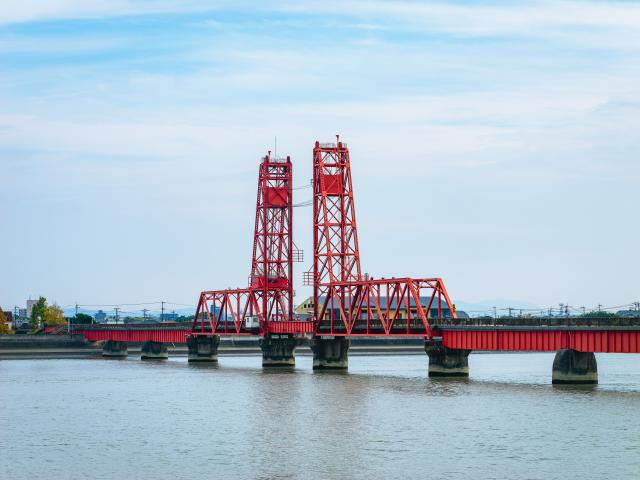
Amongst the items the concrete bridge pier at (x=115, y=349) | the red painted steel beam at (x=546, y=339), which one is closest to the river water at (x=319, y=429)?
the red painted steel beam at (x=546, y=339)

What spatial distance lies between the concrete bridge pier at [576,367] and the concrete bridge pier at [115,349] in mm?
101316

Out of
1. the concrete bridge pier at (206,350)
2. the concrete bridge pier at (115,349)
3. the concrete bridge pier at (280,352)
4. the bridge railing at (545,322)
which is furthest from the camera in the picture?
the concrete bridge pier at (115,349)

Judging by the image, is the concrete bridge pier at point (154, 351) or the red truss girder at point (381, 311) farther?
the concrete bridge pier at point (154, 351)

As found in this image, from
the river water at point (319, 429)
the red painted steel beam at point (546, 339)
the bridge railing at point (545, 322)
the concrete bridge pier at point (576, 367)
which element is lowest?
the river water at point (319, 429)

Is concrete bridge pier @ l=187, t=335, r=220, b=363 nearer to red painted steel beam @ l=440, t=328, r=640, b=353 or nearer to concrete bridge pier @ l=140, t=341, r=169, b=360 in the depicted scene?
concrete bridge pier @ l=140, t=341, r=169, b=360

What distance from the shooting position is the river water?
58531mm

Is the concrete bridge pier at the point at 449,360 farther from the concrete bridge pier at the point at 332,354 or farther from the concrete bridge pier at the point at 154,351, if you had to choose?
the concrete bridge pier at the point at 154,351

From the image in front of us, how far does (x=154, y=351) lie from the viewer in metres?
181

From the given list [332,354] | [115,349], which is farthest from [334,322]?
[115,349]

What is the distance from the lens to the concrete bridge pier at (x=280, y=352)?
15088 centimetres

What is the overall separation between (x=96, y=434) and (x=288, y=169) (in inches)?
3634

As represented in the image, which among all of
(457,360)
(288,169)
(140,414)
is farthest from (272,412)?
(288,169)

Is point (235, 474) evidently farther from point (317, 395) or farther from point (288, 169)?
point (288, 169)

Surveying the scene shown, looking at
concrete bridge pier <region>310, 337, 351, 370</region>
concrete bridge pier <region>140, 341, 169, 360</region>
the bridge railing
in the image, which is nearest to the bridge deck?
the bridge railing
